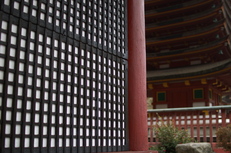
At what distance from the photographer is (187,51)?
62.9 feet

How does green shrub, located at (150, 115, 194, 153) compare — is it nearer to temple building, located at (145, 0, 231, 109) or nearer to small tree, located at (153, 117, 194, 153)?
small tree, located at (153, 117, 194, 153)

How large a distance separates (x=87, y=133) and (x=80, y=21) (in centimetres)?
168

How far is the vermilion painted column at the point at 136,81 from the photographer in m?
5.51

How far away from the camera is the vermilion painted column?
5.51 meters

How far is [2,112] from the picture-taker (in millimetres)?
3439

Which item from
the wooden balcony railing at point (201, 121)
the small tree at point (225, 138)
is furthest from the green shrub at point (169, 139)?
the small tree at point (225, 138)

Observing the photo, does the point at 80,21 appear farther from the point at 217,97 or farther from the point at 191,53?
the point at 217,97

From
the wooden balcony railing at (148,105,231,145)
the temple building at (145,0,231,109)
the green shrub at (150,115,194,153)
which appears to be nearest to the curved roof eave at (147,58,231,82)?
the temple building at (145,0,231,109)

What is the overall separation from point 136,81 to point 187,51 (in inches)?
558

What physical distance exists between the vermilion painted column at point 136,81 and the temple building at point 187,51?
13.1m

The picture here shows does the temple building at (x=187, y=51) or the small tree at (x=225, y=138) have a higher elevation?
the temple building at (x=187, y=51)

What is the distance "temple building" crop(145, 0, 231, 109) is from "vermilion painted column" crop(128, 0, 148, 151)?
1311 centimetres

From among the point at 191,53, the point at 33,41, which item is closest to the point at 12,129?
the point at 33,41

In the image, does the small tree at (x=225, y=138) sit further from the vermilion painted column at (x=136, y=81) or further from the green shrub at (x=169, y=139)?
the vermilion painted column at (x=136, y=81)
